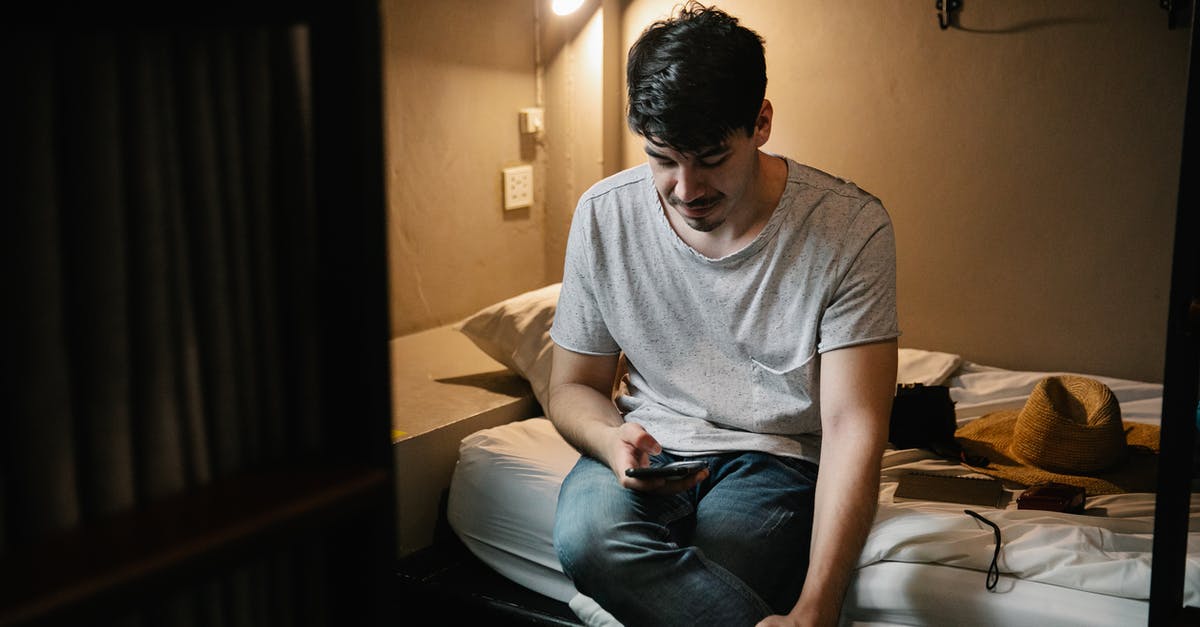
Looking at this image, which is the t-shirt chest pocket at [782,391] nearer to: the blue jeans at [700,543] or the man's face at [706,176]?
the blue jeans at [700,543]

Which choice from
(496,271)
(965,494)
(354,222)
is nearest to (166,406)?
(354,222)

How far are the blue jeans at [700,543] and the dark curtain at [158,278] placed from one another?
29.8 inches

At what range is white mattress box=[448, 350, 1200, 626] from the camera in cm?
135

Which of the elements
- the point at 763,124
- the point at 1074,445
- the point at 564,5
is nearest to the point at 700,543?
the point at 763,124

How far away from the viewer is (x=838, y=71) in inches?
103

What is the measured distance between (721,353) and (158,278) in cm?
105

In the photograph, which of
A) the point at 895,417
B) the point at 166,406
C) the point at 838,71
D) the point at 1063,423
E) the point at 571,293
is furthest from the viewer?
the point at 838,71

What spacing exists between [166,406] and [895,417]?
5.11ft

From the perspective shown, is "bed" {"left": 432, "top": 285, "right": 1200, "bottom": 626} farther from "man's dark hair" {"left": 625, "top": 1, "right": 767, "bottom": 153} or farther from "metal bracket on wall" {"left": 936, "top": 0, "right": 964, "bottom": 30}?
"metal bracket on wall" {"left": 936, "top": 0, "right": 964, "bottom": 30}

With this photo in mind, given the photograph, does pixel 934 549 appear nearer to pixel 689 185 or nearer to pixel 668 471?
pixel 668 471

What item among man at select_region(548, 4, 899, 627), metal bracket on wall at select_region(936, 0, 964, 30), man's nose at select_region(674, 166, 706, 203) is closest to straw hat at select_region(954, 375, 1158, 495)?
man at select_region(548, 4, 899, 627)

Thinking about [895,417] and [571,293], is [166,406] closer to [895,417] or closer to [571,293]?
[571,293]

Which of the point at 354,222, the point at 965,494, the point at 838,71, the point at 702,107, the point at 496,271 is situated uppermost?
the point at 838,71

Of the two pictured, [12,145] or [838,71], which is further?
[838,71]
